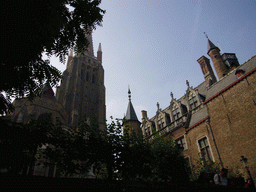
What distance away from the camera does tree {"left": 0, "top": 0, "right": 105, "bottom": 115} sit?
489 cm

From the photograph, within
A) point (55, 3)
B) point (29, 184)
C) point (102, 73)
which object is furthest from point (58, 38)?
point (102, 73)

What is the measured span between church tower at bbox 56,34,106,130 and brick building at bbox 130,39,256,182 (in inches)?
1234

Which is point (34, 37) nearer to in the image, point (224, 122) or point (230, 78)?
point (224, 122)

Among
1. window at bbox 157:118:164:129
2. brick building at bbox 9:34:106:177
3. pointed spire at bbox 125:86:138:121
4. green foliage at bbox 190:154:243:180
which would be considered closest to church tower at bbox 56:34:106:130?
brick building at bbox 9:34:106:177

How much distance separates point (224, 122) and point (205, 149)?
2808 millimetres

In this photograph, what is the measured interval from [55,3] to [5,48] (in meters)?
1.95

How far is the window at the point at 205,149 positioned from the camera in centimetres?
1611

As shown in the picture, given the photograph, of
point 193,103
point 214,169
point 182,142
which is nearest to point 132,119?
point 182,142

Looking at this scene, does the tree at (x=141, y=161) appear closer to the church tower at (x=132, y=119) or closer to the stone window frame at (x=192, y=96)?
the stone window frame at (x=192, y=96)

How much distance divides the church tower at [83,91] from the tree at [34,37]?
39733mm

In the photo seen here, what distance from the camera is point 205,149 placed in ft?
54.2

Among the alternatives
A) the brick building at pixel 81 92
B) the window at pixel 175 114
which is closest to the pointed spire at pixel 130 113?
the window at pixel 175 114

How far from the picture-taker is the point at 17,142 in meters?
5.15

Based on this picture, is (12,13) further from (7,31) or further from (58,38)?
(58,38)
